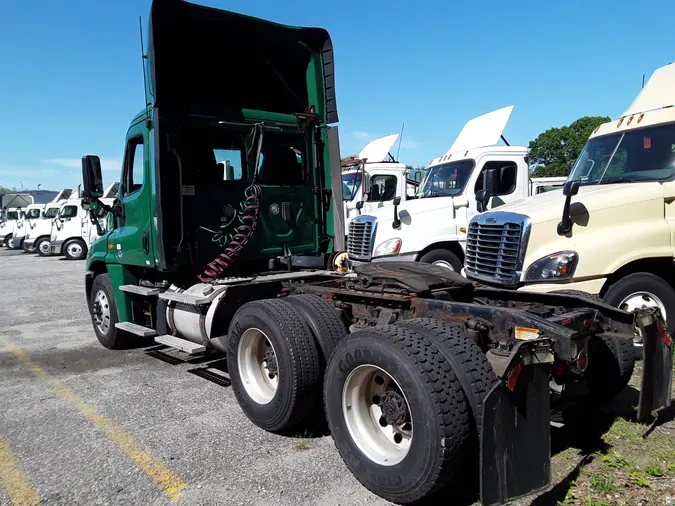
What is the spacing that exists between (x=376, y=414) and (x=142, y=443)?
1910 mm

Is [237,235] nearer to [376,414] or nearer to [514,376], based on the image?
[376,414]

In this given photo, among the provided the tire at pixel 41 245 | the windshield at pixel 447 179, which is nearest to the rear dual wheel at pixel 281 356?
the windshield at pixel 447 179

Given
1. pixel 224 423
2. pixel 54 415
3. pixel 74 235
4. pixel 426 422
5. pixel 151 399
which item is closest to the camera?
pixel 426 422

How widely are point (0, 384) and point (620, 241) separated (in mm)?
6608

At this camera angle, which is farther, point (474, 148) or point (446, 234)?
point (474, 148)

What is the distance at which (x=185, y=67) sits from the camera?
20.3 ft

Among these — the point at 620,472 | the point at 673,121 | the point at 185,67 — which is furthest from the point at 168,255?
the point at 673,121

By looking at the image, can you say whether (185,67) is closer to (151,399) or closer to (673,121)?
(151,399)

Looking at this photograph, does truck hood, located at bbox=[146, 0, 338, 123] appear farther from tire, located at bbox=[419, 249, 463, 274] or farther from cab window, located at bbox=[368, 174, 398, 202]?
cab window, located at bbox=[368, 174, 398, 202]

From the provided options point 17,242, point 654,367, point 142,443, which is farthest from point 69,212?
point 654,367

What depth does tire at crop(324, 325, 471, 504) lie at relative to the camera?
116 inches

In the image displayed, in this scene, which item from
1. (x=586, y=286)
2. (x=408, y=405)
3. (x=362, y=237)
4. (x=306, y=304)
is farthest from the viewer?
(x=362, y=237)

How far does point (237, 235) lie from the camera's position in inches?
251

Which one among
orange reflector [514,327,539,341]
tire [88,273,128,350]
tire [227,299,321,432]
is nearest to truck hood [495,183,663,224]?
orange reflector [514,327,539,341]
